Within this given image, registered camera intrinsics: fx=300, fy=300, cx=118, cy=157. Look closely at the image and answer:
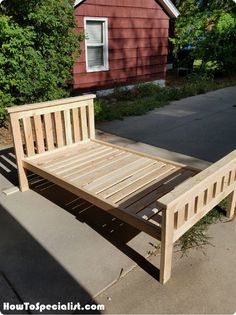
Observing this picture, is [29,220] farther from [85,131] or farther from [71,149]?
[85,131]

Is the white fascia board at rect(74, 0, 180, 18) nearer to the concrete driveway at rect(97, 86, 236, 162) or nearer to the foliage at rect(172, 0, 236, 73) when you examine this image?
the foliage at rect(172, 0, 236, 73)

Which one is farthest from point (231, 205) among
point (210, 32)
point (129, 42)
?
point (210, 32)

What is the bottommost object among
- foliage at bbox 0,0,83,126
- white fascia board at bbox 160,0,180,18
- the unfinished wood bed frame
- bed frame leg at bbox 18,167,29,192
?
bed frame leg at bbox 18,167,29,192

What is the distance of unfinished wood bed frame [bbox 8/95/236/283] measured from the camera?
2.10 m

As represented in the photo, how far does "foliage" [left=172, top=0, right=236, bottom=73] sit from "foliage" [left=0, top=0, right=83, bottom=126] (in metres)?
8.49

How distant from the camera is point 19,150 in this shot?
339cm

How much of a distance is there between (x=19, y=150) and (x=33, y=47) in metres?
2.86

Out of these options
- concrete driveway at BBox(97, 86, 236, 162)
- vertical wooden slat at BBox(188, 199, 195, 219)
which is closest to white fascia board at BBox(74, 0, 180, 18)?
concrete driveway at BBox(97, 86, 236, 162)

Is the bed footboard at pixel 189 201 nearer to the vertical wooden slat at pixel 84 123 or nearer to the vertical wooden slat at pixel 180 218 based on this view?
the vertical wooden slat at pixel 180 218

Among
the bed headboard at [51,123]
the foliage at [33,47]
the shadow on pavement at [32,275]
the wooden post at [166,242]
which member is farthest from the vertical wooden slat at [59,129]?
the wooden post at [166,242]

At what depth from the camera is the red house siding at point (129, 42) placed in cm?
795

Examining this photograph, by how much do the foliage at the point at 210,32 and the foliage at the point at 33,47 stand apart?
27.9ft

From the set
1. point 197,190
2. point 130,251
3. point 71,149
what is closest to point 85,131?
point 71,149

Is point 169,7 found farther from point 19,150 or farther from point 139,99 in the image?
point 19,150
